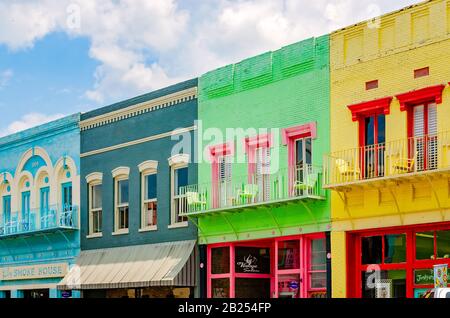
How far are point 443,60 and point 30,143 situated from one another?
19.5 meters

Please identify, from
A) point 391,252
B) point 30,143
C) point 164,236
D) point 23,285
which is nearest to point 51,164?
point 30,143

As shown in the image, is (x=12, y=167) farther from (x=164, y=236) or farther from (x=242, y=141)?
(x=242, y=141)

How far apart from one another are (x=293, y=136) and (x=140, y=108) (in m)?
7.07

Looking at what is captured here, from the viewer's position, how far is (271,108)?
2166 cm

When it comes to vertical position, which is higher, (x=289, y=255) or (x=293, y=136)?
(x=293, y=136)

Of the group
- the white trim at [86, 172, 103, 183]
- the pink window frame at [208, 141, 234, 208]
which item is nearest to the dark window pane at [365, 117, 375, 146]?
the pink window frame at [208, 141, 234, 208]

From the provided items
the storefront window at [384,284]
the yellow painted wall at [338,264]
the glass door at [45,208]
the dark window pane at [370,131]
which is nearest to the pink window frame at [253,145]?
the dark window pane at [370,131]

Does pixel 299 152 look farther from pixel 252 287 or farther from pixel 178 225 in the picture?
pixel 178 225

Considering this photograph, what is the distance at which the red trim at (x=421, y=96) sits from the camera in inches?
682

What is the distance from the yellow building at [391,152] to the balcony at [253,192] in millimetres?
577

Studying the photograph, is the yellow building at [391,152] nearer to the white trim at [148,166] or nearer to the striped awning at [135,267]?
the striped awning at [135,267]

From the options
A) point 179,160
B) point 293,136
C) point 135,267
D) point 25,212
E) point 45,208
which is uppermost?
point 293,136

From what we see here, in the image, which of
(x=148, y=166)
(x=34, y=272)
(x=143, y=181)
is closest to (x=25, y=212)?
(x=34, y=272)

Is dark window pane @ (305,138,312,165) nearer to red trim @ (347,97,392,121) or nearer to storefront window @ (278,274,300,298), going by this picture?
red trim @ (347,97,392,121)
